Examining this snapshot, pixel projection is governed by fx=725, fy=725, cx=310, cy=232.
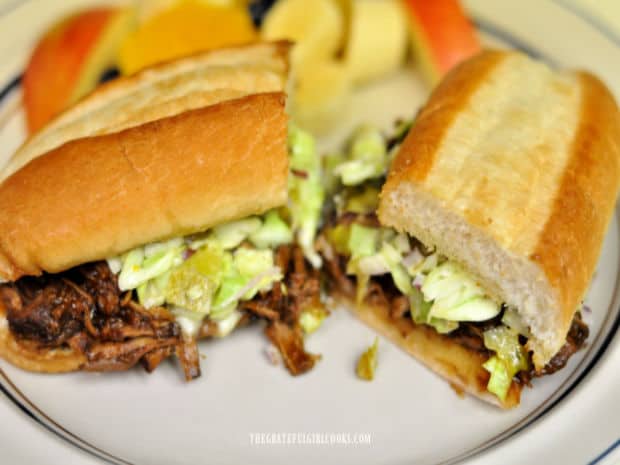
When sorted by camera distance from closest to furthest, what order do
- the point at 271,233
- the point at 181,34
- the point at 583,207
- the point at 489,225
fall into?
1. the point at 489,225
2. the point at 583,207
3. the point at 271,233
4. the point at 181,34

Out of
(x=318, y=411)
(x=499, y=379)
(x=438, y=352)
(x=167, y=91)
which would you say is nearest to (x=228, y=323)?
(x=318, y=411)

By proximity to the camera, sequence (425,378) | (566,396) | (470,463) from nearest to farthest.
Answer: (470,463), (566,396), (425,378)

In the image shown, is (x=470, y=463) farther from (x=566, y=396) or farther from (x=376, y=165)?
(x=376, y=165)

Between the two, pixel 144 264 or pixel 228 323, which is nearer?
pixel 144 264

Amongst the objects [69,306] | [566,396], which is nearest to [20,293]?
[69,306]

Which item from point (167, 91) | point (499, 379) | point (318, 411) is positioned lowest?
point (318, 411)

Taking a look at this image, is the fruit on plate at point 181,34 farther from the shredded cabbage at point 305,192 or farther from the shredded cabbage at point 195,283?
the shredded cabbage at point 195,283

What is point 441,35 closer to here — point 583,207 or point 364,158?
point 364,158
